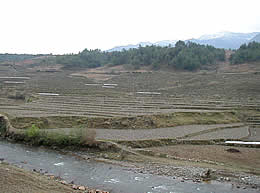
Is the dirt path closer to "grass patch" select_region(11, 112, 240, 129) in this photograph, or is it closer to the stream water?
"grass patch" select_region(11, 112, 240, 129)

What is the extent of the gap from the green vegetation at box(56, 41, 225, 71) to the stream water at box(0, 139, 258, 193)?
188 ft

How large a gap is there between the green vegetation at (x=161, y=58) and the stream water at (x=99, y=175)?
57.2m

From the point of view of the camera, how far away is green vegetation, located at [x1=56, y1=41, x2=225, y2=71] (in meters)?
75.7

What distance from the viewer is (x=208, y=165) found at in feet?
63.2

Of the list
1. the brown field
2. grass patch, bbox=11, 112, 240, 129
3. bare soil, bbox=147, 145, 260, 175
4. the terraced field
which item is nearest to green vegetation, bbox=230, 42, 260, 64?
the terraced field

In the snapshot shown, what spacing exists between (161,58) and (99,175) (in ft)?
216

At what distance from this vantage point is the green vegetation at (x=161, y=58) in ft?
248

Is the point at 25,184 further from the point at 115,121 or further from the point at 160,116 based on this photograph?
the point at 160,116

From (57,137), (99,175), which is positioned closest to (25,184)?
(99,175)

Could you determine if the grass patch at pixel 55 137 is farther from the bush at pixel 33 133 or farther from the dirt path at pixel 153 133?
the dirt path at pixel 153 133

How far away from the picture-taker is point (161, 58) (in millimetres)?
81312

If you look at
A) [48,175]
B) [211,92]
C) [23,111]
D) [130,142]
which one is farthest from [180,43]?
[48,175]

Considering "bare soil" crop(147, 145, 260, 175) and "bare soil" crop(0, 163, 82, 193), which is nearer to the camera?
"bare soil" crop(0, 163, 82, 193)

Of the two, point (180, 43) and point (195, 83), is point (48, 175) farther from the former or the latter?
point (180, 43)
